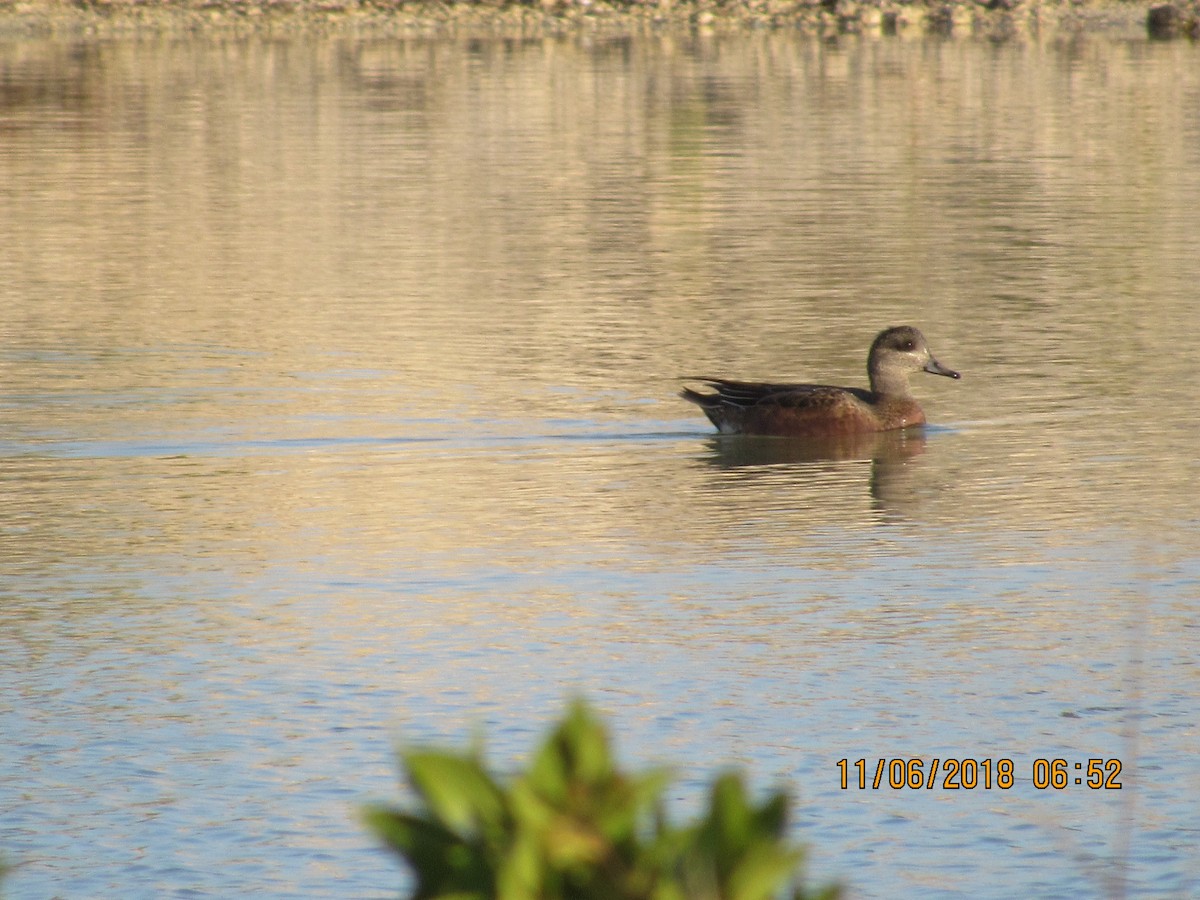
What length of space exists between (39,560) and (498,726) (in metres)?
3.44

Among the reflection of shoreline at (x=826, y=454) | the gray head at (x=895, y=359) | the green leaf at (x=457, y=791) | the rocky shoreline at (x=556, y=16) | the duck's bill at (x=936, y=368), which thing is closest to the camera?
the green leaf at (x=457, y=791)

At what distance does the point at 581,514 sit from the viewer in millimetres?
10961

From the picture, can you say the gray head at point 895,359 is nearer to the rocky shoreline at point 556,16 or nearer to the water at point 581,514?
the water at point 581,514

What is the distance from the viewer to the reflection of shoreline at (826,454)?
40.0ft

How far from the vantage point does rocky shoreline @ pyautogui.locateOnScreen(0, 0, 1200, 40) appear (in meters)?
60.3

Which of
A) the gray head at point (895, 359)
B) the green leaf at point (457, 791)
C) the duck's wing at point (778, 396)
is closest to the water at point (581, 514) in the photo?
→ the duck's wing at point (778, 396)

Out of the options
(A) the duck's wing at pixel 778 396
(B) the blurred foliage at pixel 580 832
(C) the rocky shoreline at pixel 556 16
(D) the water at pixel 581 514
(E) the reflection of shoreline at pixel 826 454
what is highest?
(C) the rocky shoreline at pixel 556 16

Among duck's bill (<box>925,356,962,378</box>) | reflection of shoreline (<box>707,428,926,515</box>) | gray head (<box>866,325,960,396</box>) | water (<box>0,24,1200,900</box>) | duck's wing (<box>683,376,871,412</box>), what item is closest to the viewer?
water (<box>0,24,1200,900</box>)
